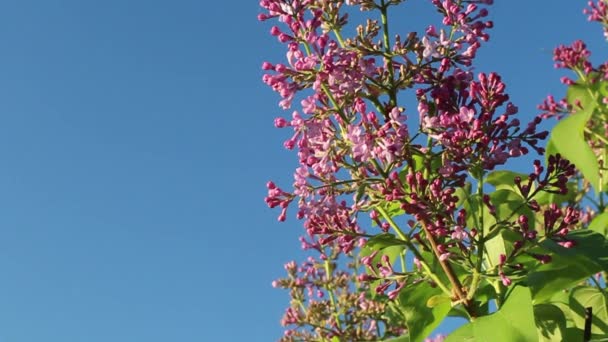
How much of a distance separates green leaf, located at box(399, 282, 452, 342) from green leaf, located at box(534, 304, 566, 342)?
367mm

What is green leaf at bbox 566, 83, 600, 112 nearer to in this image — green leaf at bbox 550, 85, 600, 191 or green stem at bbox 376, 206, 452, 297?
green leaf at bbox 550, 85, 600, 191

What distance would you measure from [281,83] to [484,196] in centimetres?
81

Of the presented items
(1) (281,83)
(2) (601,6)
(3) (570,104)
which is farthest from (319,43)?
(2) (601,6)

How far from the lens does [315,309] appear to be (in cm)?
542

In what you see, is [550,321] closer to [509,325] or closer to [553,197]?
[509,325]

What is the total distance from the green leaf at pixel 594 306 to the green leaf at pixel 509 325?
0.96 metres

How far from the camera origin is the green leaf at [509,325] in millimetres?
1991

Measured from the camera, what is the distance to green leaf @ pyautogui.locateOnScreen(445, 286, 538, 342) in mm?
1991

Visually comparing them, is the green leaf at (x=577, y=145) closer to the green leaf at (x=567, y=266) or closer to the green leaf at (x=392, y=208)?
the green leaf at (x=567, y=266)

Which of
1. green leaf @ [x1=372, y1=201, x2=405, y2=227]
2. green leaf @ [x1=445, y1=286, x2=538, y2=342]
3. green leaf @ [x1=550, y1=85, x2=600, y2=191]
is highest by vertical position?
green leaf @ [x1=550, y1=85, x2=600, y2=191]

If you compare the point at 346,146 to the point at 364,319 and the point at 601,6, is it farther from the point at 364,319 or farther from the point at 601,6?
the point at 601,6

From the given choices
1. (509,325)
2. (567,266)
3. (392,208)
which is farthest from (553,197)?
(509,325)

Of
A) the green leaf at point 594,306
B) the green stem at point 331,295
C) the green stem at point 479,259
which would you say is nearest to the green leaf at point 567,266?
the green stem at point 479,259

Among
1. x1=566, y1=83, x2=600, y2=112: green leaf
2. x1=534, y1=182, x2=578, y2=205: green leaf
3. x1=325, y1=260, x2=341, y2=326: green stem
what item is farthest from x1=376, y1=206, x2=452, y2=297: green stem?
x1=566, y1=83, x2=600, y2=112: green leaf
